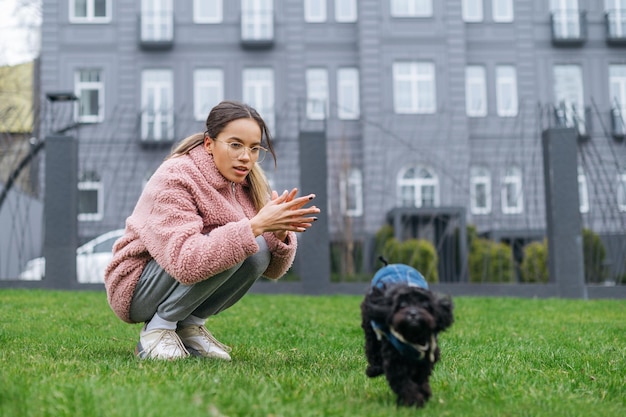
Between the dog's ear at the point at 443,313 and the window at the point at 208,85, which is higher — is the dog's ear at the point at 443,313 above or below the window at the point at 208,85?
below

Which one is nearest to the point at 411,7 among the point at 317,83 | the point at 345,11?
the point at 345,11

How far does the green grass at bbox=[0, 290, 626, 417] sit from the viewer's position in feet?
8.76

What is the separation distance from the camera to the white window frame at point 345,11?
83.1 ft

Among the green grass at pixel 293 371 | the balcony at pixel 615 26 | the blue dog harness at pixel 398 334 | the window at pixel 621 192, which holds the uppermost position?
the balcony at pixel 615 26

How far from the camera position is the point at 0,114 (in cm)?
1059

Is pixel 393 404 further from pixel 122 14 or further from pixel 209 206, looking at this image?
pixel 122 14

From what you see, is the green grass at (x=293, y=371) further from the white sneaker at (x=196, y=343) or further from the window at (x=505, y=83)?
the window at (x=505, y=83)

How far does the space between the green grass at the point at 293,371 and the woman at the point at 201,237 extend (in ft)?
0.94

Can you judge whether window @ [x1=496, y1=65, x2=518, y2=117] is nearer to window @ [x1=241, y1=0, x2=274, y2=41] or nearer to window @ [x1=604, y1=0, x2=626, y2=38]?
window @ [x1=604, y1=0, x2=626, y2=38]

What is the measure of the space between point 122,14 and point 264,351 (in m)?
22.3

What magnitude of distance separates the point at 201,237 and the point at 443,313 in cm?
129

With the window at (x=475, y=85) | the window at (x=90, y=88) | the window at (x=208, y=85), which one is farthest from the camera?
the window at (x=475, y=85)

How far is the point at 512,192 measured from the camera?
38.5 feet

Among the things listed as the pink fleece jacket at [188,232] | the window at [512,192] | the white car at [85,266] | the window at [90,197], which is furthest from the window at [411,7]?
the pink fleece jacket at [188,232]
